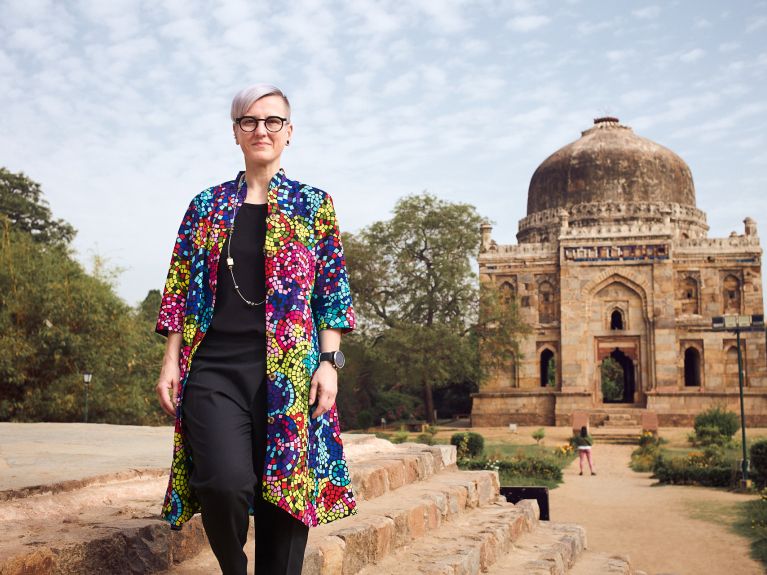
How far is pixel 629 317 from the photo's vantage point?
28.3 metres

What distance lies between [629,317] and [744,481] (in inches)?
598

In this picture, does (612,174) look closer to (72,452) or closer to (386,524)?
(72,452)

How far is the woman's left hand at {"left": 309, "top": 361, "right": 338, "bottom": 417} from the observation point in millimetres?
2570

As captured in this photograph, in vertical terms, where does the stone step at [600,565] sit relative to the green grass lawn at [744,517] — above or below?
above

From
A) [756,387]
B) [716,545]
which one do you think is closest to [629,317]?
[756,387]

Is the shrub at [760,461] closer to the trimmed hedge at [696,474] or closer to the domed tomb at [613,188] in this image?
the trimmed hedge at [696,474]

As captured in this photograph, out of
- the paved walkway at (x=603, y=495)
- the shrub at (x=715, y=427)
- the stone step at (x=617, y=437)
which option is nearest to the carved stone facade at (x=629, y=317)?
the stone step at (x=617, y=437)

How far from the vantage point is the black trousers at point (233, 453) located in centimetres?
235

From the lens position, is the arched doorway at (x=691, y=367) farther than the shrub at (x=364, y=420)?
No

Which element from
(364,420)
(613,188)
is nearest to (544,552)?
(364,420)

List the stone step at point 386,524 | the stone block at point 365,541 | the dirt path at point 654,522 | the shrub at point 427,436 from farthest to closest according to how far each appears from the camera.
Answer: the shrub at point 427,436 < the dirt path at point 654,522 < the stone block at point 365,541 < the stone step at point 386,524

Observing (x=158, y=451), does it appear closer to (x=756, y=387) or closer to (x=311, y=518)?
(x=311, y=518)

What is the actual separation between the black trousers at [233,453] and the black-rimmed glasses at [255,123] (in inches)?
29.2

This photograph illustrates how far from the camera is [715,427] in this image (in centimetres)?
2144
